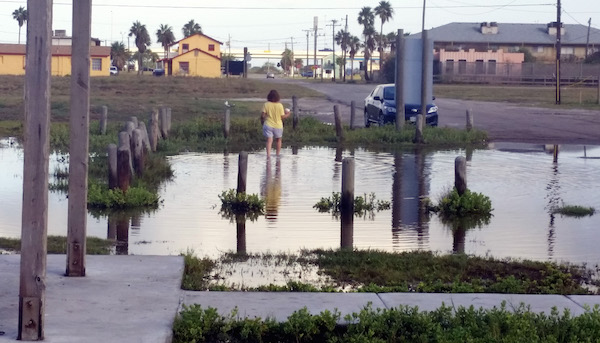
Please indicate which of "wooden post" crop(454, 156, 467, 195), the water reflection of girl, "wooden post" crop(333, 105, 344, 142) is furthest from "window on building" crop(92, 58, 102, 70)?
"wooden post" crop(454, 156, 467, 195)

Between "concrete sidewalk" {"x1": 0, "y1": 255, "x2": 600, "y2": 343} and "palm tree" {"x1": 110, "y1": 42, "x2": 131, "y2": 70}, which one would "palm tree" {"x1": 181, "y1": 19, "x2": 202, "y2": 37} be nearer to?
"palm tree" {"x1": 110, "y1": 42, "x2": 131, "y2": 70}

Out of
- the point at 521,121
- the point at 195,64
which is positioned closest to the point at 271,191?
the point at 521,121

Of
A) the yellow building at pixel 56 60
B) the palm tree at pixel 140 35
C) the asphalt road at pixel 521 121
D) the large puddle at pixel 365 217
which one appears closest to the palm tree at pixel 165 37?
the palm tree at pixel 140 35

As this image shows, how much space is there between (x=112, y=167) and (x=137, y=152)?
2.61 m

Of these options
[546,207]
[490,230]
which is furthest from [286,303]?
[546,207]

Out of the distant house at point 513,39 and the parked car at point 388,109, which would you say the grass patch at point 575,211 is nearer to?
the parked car at point 388,109

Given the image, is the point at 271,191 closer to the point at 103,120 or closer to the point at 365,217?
the point at 365,217

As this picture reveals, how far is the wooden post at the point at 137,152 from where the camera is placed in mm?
17516

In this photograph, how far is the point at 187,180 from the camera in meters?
18.6

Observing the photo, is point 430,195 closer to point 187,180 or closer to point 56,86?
point 187,180

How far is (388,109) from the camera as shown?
3150 cm

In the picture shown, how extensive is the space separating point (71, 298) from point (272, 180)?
10.7m

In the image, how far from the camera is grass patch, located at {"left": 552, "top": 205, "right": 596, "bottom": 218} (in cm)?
1480

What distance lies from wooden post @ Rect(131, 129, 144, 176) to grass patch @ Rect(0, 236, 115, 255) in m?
5.78
